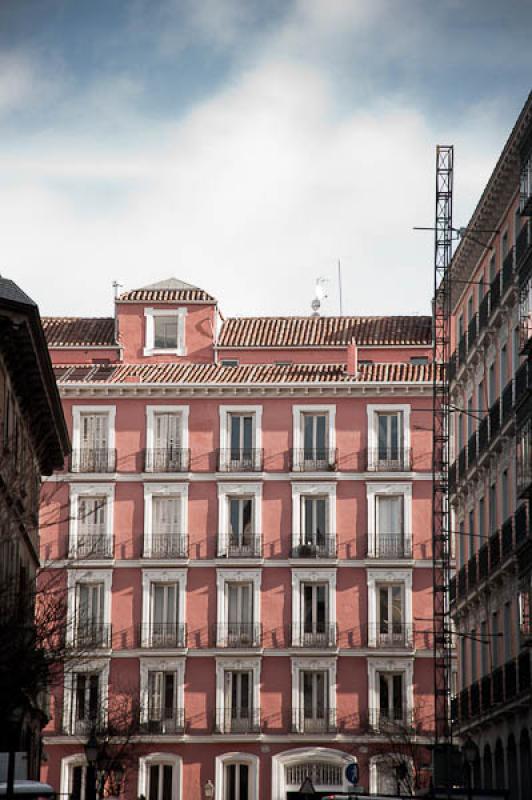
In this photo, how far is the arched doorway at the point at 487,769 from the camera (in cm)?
5976

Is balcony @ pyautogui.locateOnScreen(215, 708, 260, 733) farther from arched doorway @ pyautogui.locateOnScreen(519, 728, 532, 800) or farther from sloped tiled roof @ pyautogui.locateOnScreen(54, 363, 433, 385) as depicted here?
arched doorway @ pyautogui.locateOnScreen(519, 728, 532, 800)

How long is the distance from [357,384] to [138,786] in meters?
21.8

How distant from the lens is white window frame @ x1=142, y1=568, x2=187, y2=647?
8519 centimetres

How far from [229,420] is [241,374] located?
2.50 m

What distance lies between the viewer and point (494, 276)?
201 ft

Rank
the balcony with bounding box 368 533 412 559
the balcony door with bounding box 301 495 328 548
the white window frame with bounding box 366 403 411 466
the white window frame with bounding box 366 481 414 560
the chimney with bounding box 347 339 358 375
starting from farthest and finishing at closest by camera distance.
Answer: the chimney with bounding box 347 339 358 375, the white window frame with bounding box 366 403 411 466, the balcony door with bounding box 301 495 328 548, the white window frame with bounding box 366 481 414 560, the balcony with bounding box 368 533 412 559

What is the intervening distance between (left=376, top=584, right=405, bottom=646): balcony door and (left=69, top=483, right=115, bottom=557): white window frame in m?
13.4

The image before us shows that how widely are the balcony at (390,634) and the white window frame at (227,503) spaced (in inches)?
286

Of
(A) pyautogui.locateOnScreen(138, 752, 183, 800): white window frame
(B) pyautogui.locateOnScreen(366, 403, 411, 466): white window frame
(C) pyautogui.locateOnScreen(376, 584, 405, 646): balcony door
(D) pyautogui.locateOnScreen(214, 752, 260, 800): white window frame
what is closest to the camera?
(D) pyautogui.locateOnScreen(214, 752, 260, 800): white window frame

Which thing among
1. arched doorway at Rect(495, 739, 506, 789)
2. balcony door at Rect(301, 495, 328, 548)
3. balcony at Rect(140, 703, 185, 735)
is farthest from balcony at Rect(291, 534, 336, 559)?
arched doorway at Rect(495, 739, 506, 789)

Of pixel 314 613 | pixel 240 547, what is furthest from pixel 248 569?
pixel 314 613

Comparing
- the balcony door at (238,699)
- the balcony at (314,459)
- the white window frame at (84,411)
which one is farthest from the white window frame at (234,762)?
the white window frame at (84,411)

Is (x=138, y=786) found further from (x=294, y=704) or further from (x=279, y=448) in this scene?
(x=279, y=448)

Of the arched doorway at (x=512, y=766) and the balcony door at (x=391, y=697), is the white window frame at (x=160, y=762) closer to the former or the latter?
the balcony door at (x=391, y=697)
